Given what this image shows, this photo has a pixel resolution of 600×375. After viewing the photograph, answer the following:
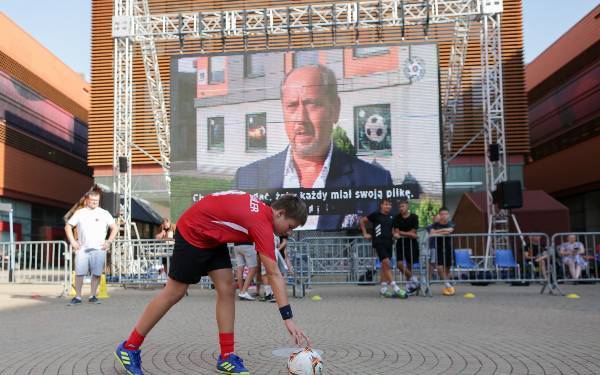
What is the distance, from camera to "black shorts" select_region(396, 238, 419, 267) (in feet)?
33.5

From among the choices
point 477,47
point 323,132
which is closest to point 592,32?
point 477,47

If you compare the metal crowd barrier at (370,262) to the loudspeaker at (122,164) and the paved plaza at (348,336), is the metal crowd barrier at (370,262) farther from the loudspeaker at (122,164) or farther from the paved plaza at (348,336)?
the loudspeaker at (122,164)

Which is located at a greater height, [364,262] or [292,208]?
[292,208]

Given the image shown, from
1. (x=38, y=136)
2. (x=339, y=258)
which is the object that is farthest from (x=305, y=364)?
(x=38, y=136)

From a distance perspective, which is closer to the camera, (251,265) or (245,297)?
(251,265)

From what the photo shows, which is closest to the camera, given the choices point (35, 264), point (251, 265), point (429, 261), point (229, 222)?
point (229, 222)

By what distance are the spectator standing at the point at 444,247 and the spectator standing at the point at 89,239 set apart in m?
5.70

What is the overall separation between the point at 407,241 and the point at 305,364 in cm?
714

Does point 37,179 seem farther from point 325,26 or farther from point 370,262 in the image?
point 370,262

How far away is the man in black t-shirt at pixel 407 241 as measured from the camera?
33.2ft

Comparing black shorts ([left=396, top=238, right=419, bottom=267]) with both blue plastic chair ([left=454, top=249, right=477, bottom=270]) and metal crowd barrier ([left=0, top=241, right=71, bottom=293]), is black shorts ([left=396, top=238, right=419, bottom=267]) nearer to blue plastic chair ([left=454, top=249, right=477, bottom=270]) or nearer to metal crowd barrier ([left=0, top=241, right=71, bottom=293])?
blue plastic chair ([left=454, top=249, right=477, bottom=270])

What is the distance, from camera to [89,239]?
28.3ft

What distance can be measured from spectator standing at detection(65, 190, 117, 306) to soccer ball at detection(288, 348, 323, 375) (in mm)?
5786

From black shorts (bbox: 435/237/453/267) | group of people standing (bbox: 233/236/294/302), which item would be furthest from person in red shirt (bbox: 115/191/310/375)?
black shorts (bbox: 435/237/453/267)
